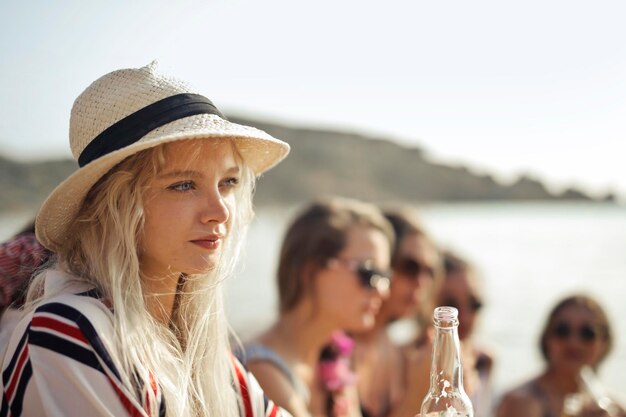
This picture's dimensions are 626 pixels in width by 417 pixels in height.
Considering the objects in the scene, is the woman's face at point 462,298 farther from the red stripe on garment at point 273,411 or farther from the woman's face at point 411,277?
the red stripe on garment at point 273,411

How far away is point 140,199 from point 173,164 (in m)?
0.13

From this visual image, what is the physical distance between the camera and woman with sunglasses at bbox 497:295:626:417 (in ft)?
14.7

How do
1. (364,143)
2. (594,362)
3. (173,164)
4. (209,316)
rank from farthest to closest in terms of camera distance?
(364,143), (594,362), (209,316), (173,164)

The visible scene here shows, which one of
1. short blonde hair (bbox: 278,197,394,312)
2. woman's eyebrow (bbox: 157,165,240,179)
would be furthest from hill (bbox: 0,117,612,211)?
woman's eyebrow (bbox: 157,165,240,179)

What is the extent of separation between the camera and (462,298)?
500 centimetres

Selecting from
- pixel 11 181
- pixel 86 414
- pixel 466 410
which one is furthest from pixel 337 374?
pixel 11 181

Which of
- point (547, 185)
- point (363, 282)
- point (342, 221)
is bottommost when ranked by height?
point (547, 185)

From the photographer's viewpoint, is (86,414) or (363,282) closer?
(86,414)

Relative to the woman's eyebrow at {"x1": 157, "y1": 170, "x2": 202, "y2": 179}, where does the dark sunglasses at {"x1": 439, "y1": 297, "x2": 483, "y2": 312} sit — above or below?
below

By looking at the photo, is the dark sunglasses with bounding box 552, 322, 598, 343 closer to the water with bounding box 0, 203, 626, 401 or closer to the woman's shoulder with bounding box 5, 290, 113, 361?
the water with bounding box 0, 203, 626, 401

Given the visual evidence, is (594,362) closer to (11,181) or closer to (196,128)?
(196,128)

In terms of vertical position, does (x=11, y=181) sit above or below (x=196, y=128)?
below

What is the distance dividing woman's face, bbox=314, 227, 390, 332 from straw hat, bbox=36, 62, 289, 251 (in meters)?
1.61

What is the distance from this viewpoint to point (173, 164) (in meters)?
1.86
